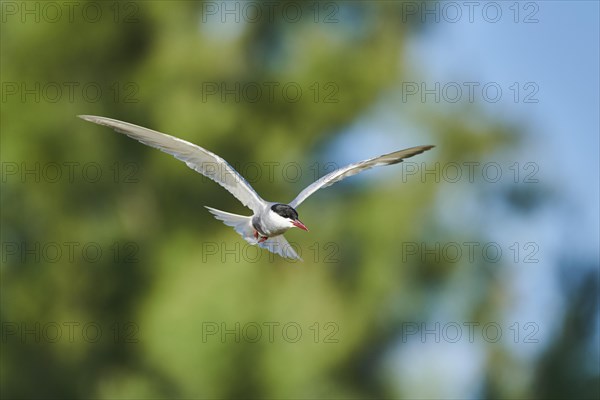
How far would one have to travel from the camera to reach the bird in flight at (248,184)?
11.0 feet

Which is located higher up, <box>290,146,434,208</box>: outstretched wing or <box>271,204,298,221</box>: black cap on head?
<box>290,146,434,208</box>: outstretched wing

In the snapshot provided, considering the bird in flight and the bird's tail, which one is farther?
the bird's tail

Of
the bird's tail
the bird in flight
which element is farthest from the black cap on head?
the bird's tail

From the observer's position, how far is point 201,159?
3.59 meters

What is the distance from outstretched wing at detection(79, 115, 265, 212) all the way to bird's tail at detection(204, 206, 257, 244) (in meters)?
0.06

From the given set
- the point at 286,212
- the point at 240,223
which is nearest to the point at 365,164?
the point at 286,212

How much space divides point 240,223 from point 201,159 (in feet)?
0.91

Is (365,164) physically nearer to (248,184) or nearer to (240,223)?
(248,184)

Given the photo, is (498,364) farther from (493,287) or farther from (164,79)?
(164,79)

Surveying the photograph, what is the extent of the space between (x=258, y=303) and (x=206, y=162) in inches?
100

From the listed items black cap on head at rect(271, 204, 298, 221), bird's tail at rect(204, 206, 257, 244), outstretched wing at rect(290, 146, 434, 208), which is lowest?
bird's tail at rect(204, 206, 257, 244)

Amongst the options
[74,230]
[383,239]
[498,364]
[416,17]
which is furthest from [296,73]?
[498,364]

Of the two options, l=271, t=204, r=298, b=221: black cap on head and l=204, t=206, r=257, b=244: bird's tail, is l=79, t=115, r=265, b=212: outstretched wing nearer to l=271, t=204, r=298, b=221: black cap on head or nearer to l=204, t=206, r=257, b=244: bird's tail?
l=204, t=206, r=257, b=244: bird's tail

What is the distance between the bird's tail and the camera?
11.6 ft
